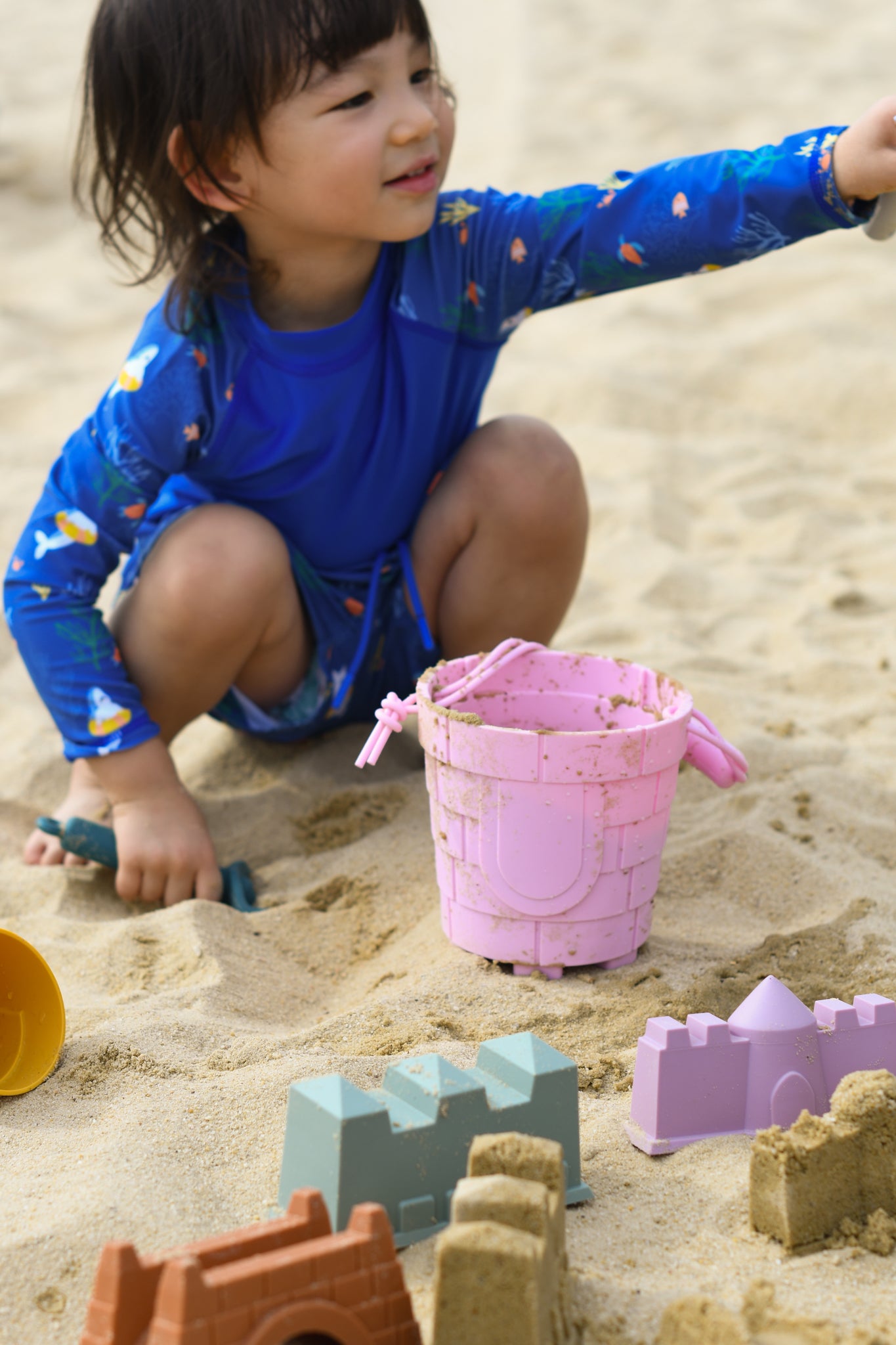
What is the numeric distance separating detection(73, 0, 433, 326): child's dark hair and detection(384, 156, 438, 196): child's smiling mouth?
16 centimetres

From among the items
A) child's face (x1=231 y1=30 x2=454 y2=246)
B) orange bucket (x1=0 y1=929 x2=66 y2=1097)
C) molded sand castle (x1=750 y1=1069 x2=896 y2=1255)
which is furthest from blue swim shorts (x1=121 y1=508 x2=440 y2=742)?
molded sand castle (x1=750 y1=1069 x2=896 y2=1255)

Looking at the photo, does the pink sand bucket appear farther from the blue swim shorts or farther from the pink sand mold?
the blue swim shorts

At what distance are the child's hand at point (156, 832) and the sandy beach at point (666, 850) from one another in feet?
0.21

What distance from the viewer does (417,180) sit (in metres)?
1.80

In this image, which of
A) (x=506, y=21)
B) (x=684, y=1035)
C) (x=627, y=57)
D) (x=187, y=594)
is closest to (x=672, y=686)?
(x=684, y=1035)

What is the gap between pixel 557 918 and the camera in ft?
4.90

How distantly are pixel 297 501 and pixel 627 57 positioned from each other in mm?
4678

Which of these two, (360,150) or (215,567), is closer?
(360,150)

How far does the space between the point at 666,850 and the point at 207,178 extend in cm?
112

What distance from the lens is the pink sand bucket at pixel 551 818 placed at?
4.72 feet

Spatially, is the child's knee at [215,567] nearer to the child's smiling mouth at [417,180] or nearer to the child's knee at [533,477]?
the child's knee at [533,477]

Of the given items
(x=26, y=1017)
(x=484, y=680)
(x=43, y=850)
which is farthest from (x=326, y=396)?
(x=26, y=1017)

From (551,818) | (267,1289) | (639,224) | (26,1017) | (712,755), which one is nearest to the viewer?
(267,1289)

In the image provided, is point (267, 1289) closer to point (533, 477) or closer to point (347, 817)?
point (347, 817)
